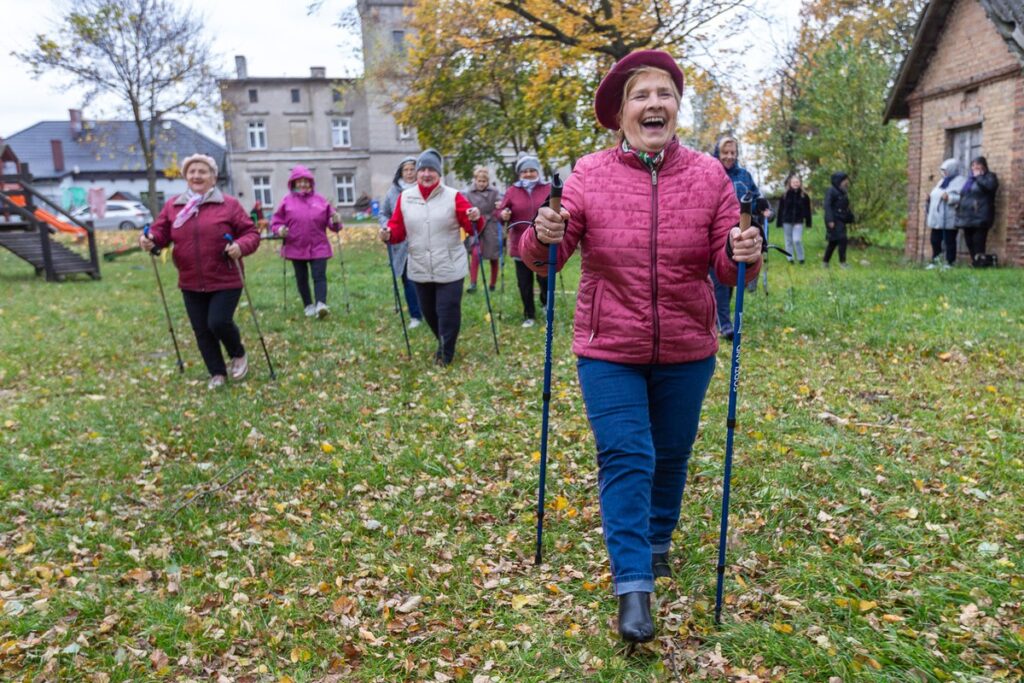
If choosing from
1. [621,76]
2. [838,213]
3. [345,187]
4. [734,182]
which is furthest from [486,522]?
[345,187]

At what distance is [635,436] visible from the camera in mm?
3402

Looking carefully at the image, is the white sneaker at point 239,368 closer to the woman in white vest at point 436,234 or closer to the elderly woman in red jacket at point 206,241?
the elderly woman in red jacket at point 206,241

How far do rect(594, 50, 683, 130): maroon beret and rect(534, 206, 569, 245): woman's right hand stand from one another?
62cm

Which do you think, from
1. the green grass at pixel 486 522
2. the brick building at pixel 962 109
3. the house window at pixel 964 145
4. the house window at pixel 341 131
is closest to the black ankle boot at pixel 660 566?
the green grass at pixel 486 522

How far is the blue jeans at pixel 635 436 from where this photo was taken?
11.1 ft

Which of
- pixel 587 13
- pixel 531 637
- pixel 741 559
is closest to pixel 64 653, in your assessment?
pixel 531 637

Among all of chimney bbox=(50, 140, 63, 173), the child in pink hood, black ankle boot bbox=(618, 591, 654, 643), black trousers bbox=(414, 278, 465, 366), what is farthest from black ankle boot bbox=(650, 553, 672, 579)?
chimney bbox=(50, 140, 63, 173)

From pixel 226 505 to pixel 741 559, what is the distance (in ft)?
11.4

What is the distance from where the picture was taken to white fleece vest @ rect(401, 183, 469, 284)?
28.2ft

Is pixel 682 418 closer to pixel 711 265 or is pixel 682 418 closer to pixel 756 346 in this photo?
pixel 711 265

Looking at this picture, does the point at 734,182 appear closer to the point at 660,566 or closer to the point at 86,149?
the point at 660,566

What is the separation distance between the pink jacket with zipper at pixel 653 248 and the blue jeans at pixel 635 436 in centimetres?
10

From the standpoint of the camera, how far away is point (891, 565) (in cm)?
410

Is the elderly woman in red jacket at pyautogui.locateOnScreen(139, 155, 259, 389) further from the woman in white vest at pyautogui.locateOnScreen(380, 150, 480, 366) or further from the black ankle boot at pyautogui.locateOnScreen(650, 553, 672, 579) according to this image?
the black ankle boot at pyautogui.locateOnScreen(650, 553, 672, 579)
